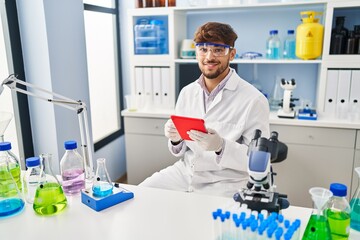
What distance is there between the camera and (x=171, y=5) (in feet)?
8.95

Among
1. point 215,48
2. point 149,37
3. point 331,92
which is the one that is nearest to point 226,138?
point 215,48

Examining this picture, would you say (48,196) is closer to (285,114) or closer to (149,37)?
(285,114)

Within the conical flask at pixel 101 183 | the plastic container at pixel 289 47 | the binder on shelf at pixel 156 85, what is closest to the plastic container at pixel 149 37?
the binder on shelf at pixel 156 85

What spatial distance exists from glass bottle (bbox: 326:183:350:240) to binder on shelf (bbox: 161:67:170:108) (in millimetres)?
1947

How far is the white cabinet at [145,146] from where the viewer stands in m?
2.74

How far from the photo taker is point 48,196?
121 cm

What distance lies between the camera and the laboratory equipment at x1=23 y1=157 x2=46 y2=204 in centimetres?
123

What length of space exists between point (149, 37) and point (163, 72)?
337 millimetres

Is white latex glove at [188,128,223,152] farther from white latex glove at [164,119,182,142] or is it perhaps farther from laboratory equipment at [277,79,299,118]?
laboratory equipment at [277,79,299,118]

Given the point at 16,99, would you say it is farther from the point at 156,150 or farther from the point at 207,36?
the point at 207,36

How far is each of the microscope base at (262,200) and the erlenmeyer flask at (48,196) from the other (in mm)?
661

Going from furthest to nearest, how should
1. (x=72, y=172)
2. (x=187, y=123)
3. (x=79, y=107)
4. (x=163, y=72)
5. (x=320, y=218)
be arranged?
(x=163, y=72), (x=187, y=123), (x=72, y=172), (x=79, y=107), (x=320, y=218)

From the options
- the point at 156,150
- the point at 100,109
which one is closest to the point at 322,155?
the point at 156,150

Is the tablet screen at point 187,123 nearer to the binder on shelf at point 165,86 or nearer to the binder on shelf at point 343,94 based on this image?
the binder on shelf at point 165,86
